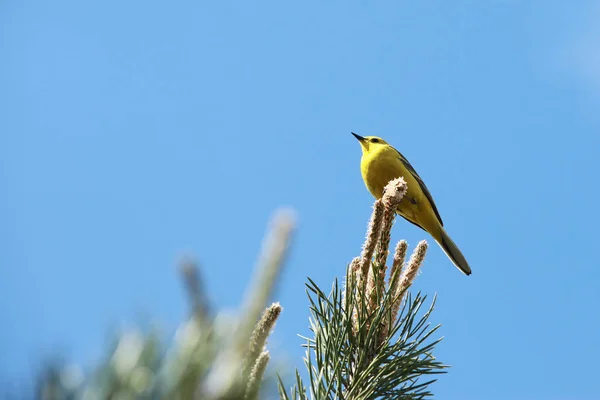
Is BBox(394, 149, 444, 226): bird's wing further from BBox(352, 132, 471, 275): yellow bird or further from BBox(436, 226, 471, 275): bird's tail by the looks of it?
BBox(436, 226, 471, 275): bird's tail

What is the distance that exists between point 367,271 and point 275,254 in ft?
3.12

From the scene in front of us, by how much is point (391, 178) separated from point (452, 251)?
1454mm

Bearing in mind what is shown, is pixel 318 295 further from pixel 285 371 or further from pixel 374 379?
pixel 285 371

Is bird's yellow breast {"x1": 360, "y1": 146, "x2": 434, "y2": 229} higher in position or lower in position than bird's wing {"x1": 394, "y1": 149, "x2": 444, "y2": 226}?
lower

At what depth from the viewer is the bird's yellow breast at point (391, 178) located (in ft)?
21.4

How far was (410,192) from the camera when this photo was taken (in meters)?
6.66

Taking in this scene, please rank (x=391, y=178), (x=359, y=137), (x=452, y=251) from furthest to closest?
(x=359, y=137)
(x=452, y=251)
(x=391, y=178)

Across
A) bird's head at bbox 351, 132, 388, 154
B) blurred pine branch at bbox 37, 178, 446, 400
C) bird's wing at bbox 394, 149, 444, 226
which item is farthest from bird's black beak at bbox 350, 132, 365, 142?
blurred pine branch at bbox 37, 178, 446, 400

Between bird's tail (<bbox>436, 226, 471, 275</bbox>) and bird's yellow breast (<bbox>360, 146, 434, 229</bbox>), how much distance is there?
38cm

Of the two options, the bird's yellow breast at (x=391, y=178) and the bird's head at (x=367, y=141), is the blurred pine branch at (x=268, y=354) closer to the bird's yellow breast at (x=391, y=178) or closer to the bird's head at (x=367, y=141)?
the bird's yellow breast at (x=391, y=178)

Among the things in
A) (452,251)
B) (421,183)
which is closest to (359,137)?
(421,183)

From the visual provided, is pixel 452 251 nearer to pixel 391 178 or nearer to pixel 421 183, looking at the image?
pixel 421 183

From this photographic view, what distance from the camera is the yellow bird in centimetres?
656

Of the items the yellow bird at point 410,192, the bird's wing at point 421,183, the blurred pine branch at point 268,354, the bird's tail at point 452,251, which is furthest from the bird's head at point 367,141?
the blurred pine branch at point 268,354
